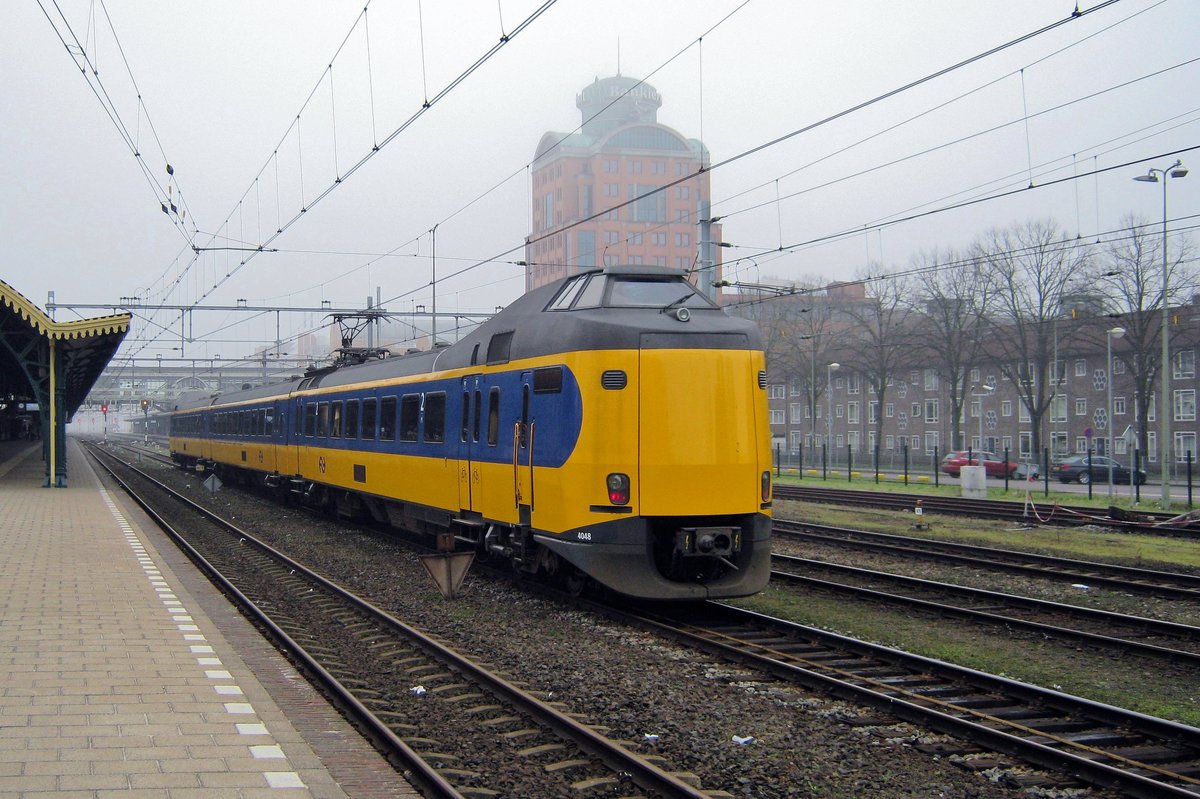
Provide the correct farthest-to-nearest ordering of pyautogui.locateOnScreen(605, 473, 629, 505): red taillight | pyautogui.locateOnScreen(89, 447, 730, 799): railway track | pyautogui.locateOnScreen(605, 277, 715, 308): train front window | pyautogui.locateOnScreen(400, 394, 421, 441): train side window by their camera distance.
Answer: pyautogui.locateOnScreen(400, 394, 421, 441): train side window
pyautogui.locateOnScreen(605, 277, 715, 308): train front window
pyautogui.locateOnScreen(605, 473, 629, 505): red taillight
pyautogui.locateOnScreen(89, 447, 730, 799): railway track

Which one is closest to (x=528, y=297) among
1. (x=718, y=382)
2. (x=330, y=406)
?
(x=718, y=382)

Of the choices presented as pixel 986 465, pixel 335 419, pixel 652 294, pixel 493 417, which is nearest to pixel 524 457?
pixel 493 417

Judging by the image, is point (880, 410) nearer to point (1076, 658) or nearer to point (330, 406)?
point (330, 406)

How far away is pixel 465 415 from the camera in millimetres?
14180

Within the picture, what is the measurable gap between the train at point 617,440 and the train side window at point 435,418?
0.79ft

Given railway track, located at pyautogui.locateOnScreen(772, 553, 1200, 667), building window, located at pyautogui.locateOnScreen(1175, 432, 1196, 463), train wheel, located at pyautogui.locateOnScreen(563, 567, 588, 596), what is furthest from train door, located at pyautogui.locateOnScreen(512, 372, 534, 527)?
building window, located at pyautogui.locateOnScreen(1175, 432, 1196, 463)

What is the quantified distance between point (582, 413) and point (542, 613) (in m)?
2.39

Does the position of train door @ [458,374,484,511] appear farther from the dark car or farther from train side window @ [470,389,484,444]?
the dark car

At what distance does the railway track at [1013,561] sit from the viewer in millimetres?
13945

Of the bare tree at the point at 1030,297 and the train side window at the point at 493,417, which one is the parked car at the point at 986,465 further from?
the train side window at the point at 493,417

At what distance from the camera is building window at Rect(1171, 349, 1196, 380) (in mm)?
47728

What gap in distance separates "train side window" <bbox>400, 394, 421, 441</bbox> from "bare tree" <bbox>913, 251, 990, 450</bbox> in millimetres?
36257

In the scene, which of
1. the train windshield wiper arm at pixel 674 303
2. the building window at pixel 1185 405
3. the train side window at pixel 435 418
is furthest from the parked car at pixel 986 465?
the train windshield wiper arm at pixel 674 303

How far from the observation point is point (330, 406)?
22.4 meters
